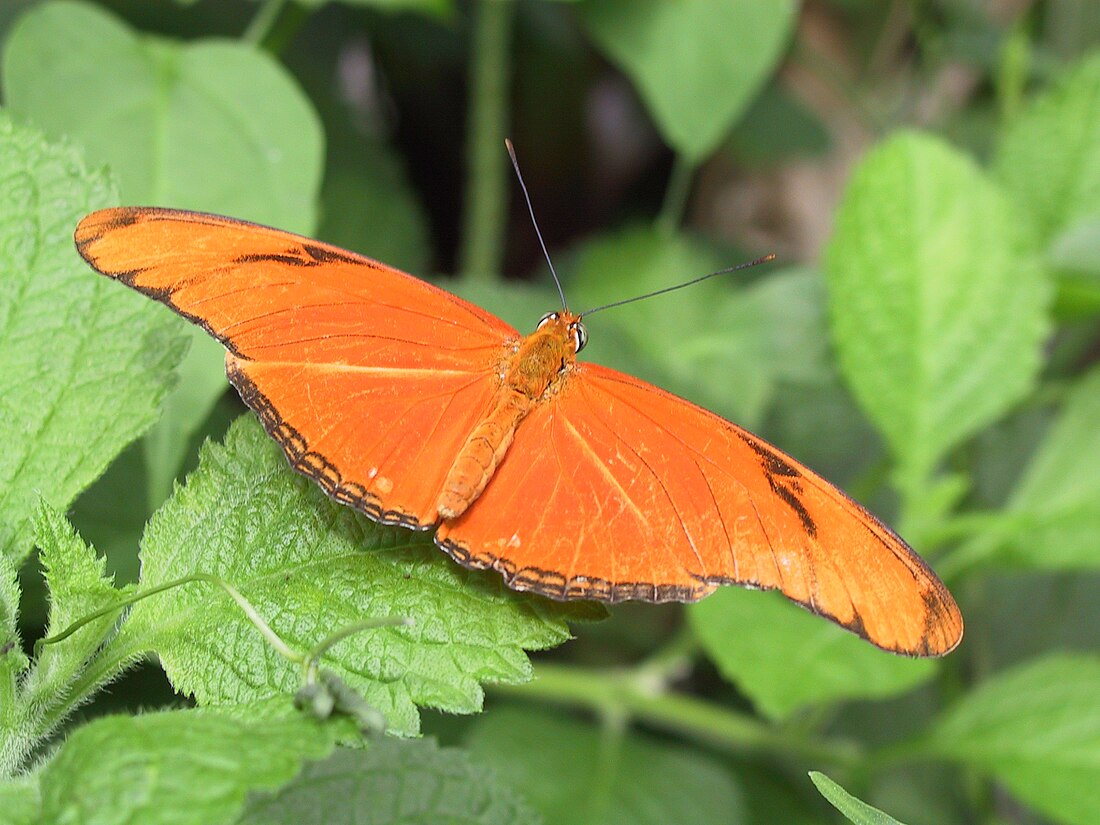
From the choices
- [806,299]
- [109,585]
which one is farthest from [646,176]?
[109,585]

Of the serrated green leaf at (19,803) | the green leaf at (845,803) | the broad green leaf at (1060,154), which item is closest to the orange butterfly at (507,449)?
the green leaf at (845,803)

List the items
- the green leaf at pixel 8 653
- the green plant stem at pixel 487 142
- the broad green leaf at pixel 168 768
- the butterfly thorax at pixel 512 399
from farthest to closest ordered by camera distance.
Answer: the green plant stem at pixel 487 142
the butterfly thorax at pixel 512 399
the green leaf at pixel 8 653
the broad green leaf at pixel 168 768

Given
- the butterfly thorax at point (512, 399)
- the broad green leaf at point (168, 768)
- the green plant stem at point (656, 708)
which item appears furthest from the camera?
the green plant stem at point (656, 708)

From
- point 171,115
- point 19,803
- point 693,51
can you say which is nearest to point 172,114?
point 171,115

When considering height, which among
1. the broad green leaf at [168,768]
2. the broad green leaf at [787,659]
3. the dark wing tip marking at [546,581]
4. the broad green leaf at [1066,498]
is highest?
the broad green leaf at [1066,498]

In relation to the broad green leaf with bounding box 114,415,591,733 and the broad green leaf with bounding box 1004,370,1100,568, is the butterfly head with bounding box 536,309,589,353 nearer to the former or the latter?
the broad green leaf with bounding box 114,415,591,733

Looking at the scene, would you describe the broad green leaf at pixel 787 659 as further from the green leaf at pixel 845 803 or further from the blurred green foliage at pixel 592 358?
the green leaf at pixel 845 803

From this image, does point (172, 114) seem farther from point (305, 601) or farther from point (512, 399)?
point (305, 601)

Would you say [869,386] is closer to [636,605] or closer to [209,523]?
[636,605]
